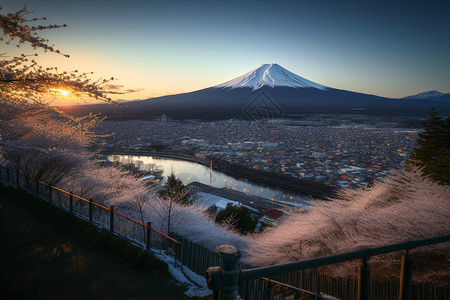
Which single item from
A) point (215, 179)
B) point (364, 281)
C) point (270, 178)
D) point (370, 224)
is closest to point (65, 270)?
point (364, 281)

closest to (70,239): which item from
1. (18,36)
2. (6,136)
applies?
(18,36)

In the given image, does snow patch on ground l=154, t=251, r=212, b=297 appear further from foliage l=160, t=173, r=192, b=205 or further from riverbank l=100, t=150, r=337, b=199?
riverbank l=100, t=150, r=337, b=199

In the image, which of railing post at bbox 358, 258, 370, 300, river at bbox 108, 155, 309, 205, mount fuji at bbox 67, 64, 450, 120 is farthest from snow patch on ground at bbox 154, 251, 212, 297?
mount fuji at bbox 67, 64, 450, 120

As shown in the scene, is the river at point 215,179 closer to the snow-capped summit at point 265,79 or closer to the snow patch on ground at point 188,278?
the snow patch on ground at point 188,278

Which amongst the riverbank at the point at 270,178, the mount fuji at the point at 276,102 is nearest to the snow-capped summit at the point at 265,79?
the mount fuji at the point at 276,102

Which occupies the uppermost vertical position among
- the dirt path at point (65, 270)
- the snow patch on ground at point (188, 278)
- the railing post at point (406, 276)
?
the railing post at point (406, 276)

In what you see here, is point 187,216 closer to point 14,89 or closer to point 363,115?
point 14,89
